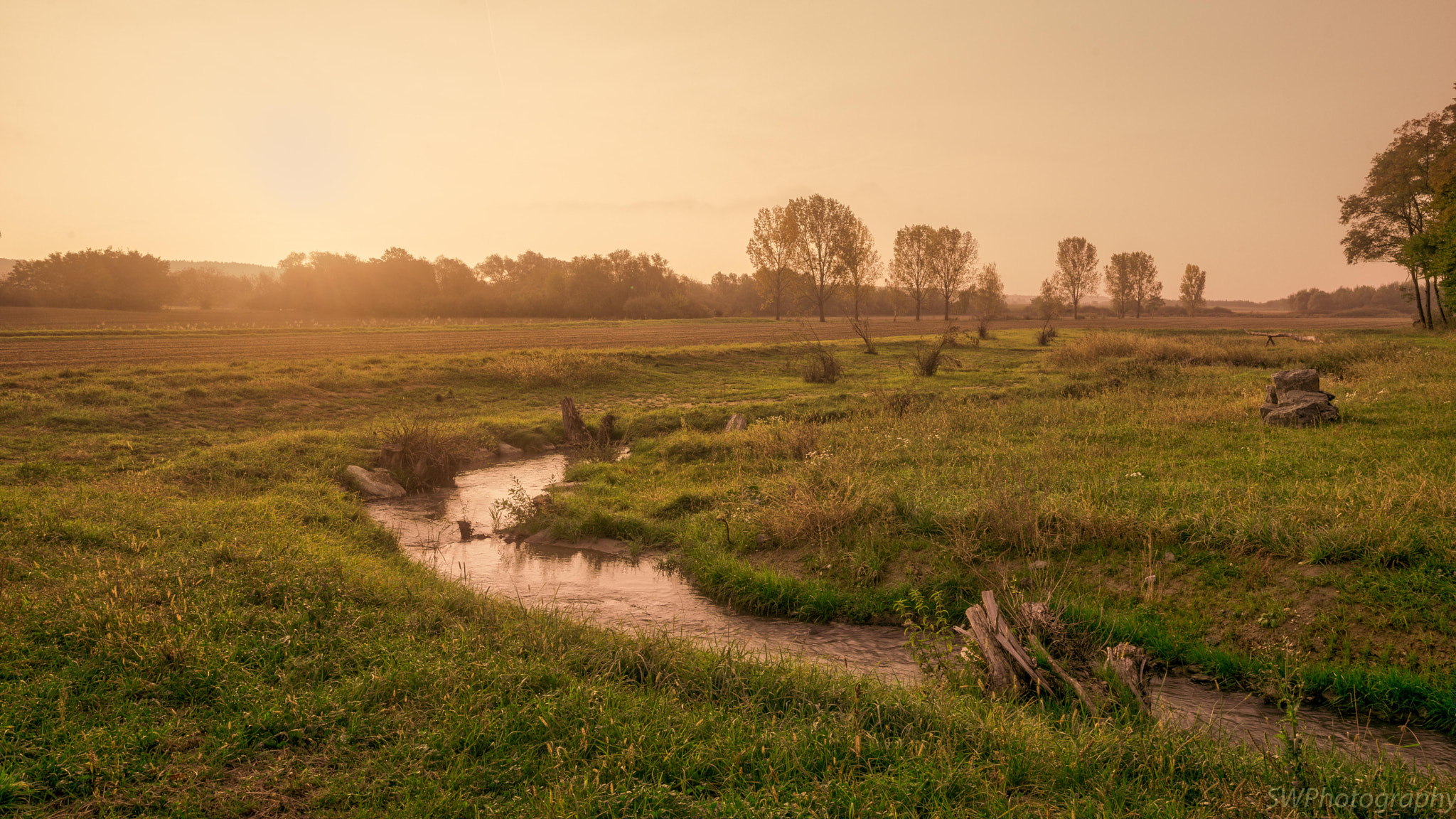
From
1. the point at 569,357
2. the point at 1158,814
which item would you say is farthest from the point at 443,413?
the point at 1158,814

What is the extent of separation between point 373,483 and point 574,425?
557cm

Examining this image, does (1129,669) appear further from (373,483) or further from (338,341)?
(338,341)

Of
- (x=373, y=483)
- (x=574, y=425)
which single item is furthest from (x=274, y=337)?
(x=373, y=483)

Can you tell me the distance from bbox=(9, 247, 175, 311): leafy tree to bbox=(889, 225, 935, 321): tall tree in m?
84.5

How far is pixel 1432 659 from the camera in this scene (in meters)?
6.04

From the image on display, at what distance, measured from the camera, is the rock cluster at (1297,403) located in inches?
532

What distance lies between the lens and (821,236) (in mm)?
77062

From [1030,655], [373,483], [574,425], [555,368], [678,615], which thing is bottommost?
[678,615]

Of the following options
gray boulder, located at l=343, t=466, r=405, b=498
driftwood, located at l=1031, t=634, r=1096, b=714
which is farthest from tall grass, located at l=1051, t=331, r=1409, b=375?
gray boulder, located at l=343, t=466, r=405, b=498

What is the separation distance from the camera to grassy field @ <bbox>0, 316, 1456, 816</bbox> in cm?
405

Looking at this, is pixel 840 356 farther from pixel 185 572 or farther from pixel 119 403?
pixel 185 572

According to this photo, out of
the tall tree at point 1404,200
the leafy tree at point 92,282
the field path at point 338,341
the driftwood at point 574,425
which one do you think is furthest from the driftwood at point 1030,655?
the leafy tree at point 92,282

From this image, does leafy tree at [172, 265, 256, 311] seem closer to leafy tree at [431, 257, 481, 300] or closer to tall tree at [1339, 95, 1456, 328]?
leafy tree at [431, 257, 481, 300]

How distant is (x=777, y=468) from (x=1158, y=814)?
1014 cm
